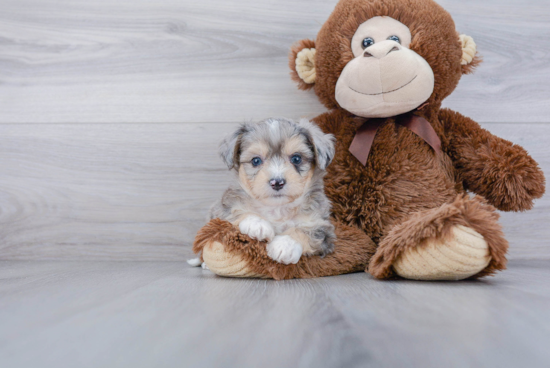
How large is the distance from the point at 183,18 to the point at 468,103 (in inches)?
57.4

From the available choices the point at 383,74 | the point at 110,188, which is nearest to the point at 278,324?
the point at 383,74

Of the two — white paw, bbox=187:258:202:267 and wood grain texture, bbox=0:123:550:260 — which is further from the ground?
wood grain texture, bbox=0:123:550:260

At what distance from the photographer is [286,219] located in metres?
1.43

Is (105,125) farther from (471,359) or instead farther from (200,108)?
(471,359)

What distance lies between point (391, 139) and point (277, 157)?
0.48 metres

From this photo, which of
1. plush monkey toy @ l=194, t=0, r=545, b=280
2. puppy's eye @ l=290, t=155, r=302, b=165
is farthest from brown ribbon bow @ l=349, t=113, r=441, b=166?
puppy's eye @ l=290, t=155, r=302, b=165

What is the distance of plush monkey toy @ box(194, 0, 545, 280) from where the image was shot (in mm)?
1407

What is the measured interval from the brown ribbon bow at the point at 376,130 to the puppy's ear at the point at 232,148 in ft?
1.43

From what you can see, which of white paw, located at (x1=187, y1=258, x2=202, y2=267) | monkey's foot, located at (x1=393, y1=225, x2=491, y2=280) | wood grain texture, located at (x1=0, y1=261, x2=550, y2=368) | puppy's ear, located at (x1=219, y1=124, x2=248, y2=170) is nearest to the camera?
wood grain texture, located at (x1=0, y1=261, x2=550, y2=368)

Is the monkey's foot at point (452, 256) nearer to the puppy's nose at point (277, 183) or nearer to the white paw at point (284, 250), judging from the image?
the white paw at point (284, 250)

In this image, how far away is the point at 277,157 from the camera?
1384 millimetres

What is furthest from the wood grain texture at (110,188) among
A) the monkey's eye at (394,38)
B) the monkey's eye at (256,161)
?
the monkey's eye at (394,38)

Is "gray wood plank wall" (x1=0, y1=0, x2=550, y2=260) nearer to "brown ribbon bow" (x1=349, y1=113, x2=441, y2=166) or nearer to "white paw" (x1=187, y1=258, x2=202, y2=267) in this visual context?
"white paw" (x1=187, y1=258, x2=202, y2=267)

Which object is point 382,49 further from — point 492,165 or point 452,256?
point 452,256
